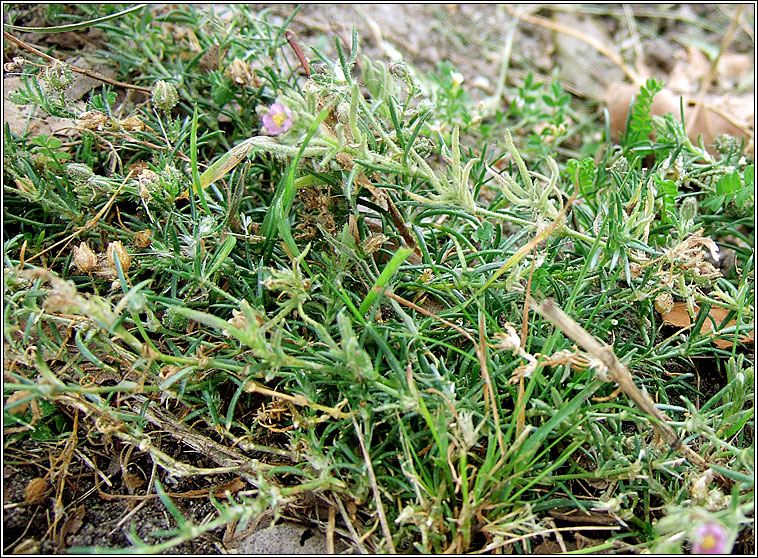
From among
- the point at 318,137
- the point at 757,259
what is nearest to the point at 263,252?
the point at 318,137

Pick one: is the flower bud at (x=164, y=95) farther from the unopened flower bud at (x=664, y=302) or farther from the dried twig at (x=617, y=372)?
the unopened flower bud at (x=664, y=302)

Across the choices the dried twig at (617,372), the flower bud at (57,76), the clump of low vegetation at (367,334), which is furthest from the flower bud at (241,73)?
the dried twig at (617,372)

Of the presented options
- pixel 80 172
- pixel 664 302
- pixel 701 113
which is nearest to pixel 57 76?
pixel 80 172

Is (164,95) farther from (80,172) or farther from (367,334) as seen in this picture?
(367,334)

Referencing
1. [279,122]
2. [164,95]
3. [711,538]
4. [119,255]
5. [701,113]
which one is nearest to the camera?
[711,538]

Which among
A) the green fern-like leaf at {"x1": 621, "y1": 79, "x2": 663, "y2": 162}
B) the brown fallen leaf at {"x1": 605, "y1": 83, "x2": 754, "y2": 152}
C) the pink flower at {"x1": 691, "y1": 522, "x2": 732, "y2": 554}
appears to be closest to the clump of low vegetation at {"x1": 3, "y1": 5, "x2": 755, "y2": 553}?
the pink flower at {"x1": 691, "y1": 522, "x2": 732, "y2": 554}

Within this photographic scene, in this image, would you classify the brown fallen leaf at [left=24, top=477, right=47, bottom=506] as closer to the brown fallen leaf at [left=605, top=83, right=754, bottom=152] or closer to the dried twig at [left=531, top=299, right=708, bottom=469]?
the dried twig at [left=531, top=299, right=708, bottom=469]
